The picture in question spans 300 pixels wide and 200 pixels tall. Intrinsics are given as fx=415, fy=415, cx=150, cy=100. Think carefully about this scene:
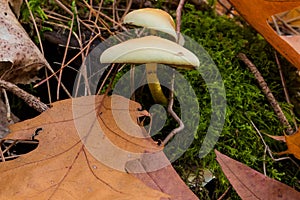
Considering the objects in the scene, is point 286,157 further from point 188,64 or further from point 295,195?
point 188,64

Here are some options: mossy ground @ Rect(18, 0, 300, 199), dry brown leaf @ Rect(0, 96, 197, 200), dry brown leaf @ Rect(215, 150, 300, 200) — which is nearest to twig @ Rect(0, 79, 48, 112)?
dry brown leaf @ Rect(0, 96, 197, 200)

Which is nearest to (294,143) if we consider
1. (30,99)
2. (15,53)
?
(30,99)

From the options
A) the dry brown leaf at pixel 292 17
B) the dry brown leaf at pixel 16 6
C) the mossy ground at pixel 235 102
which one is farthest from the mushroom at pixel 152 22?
the dry brown leaf at pixel 292 17

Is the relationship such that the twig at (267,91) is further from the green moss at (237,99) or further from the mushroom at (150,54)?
the mushroom at (150,54)

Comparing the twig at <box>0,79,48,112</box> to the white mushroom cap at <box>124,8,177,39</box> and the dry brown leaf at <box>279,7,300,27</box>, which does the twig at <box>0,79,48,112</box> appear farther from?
the dry brown leaf at <box>279,7,300,27</box>

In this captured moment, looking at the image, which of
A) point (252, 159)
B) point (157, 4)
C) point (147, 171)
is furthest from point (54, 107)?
point (157, 4)
